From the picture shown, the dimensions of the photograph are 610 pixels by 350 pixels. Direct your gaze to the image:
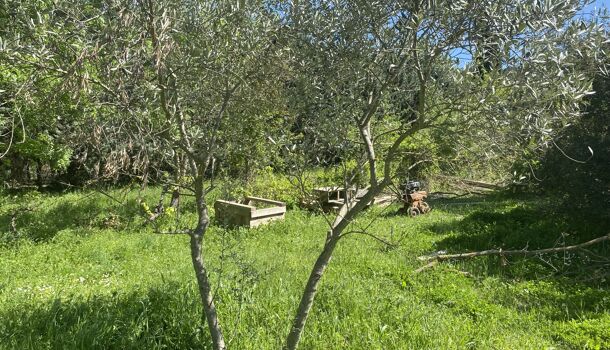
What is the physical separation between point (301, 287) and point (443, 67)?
326 centimetres

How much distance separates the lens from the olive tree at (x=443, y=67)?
2.02m

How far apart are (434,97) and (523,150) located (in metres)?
0.56

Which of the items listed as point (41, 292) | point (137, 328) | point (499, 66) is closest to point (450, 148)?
point (499, 66)

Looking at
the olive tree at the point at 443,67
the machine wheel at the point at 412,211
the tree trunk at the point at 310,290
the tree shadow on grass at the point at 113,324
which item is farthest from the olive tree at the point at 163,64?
the machine wheel at the point at 412,211

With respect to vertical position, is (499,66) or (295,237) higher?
(499,66)

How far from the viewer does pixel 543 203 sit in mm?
8797

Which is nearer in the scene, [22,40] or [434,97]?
[22,40]

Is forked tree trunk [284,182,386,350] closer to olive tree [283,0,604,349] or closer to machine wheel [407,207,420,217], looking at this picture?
olive tree [283,0,604,349]

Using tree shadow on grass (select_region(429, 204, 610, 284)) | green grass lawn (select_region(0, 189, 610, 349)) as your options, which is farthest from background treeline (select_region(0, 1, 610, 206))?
tree shadow on grass (select_region(429, 204, 610, 284))

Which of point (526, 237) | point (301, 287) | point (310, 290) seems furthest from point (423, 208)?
point (310, 290)

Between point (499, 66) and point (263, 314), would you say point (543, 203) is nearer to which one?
point (263, 314)

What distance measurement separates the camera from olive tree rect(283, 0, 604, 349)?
202 cm

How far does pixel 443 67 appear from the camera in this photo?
2.33 metres

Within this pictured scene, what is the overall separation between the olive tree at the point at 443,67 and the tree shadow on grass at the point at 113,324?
1.23 metres
